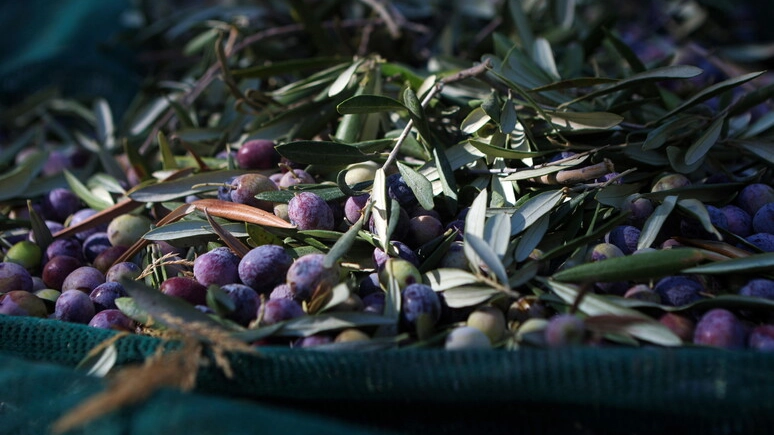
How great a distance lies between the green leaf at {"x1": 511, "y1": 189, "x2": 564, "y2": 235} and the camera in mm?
861

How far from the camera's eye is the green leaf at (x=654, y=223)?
851 mm

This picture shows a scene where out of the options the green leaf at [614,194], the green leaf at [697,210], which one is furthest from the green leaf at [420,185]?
the green leaf at [697,210]

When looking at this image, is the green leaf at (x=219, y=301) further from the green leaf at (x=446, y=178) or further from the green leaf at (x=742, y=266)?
the green leaf at (x=742, y=266)

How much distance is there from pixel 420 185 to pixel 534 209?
159 mm

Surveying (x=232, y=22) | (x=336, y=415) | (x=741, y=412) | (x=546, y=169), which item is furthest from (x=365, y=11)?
(x=741, y=412)

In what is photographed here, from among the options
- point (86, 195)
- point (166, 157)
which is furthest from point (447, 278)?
point (86, 195)

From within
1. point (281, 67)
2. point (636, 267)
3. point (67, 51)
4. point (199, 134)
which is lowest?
point (636, 267)

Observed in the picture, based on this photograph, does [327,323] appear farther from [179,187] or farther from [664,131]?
[664,131]

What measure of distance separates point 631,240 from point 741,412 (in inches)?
11.0

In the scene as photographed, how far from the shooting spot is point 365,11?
5.81 feet

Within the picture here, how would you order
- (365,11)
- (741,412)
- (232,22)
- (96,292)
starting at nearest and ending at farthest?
(741,412) < (96,292) < (232,22) < (365,11)

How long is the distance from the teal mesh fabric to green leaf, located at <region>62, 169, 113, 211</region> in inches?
25.9

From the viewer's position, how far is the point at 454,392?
67cm

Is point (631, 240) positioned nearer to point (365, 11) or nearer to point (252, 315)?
point (252, 315)
